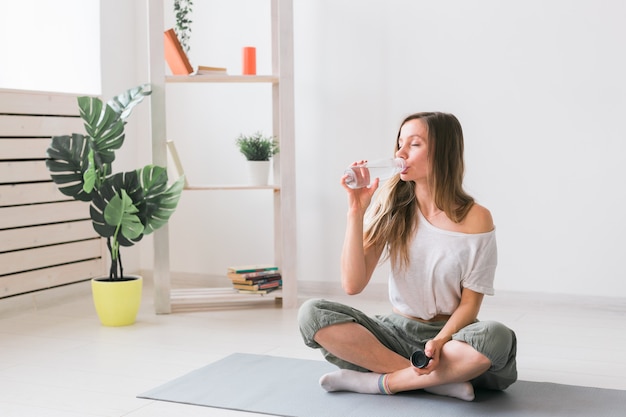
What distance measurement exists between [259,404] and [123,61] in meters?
2.49

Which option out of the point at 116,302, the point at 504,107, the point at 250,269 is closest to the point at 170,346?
the point at 116,302

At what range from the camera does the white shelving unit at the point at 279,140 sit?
11.3 ft

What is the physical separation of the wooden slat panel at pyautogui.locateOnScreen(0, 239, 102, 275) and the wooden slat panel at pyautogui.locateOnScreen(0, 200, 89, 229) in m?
0.12

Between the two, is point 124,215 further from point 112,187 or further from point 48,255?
point 48,255

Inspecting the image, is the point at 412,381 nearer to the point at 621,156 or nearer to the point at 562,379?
the point at 562,379

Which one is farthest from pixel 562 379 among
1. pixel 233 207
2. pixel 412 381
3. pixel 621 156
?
pixel 233 207

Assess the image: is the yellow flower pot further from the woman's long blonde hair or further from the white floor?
the woman's long blonde hair

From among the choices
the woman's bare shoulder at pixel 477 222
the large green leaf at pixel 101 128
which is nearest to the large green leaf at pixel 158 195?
the large green leaf at pixel 101 128

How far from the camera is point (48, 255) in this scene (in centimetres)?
375

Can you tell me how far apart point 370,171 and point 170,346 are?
1.08 m

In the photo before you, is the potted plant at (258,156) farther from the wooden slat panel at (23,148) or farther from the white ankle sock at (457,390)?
the white ankle sock at (457,390)

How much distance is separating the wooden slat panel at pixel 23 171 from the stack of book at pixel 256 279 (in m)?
0.92

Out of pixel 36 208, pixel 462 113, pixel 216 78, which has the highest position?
pixel 216 78

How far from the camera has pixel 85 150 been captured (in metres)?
3.27
